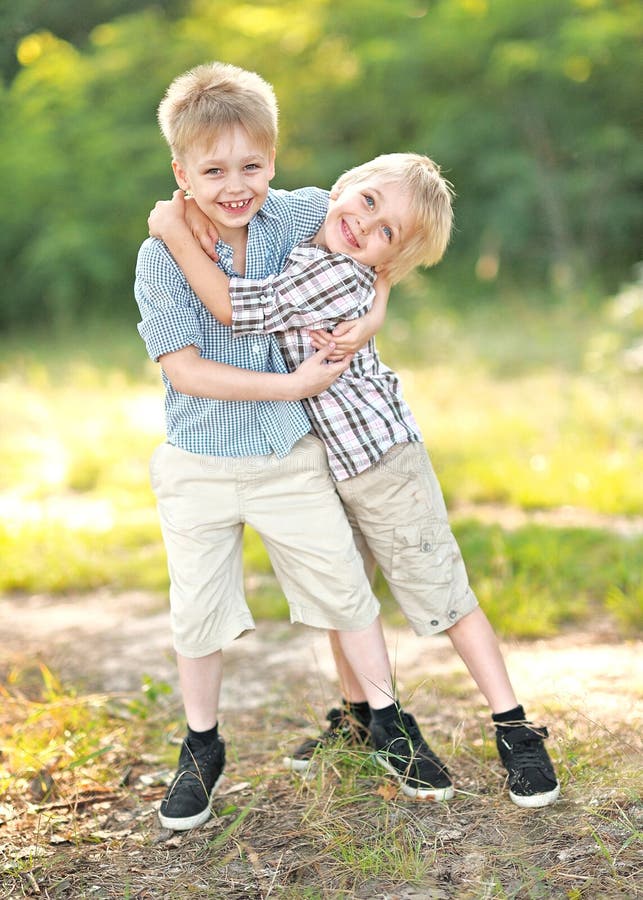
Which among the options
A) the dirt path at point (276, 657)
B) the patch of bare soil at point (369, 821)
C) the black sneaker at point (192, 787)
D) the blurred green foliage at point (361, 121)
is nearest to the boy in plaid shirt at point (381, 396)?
the patch of bare soil at point (369, 821)

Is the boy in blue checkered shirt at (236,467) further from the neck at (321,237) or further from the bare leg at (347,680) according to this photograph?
the bare leg at (347,680)

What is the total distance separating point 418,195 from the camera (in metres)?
2.19

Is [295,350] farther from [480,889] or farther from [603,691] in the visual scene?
[603,691]

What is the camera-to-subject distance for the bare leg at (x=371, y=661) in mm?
2354

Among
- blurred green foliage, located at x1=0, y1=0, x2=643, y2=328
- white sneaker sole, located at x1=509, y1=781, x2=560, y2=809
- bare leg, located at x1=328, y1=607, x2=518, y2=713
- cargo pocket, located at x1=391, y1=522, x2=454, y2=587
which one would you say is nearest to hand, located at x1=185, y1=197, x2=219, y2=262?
cargo pocket, located at x1=391, y1=522, x2=454, y2=587

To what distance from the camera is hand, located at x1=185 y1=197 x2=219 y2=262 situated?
86.0 inches

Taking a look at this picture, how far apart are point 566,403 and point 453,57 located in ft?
20.5

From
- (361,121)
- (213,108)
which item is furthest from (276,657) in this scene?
(361,121)

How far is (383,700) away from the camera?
7.72 ft

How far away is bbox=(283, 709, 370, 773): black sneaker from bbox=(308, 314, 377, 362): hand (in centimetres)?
94

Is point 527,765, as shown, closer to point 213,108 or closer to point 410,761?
point 410,761

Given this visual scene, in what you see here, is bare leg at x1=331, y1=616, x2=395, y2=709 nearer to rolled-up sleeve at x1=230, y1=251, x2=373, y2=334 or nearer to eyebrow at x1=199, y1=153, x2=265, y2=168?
rolled-up sleeve at x1=230, y1=251, x2=373, y2=334

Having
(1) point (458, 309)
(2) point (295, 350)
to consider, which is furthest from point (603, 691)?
(1) point (458, 309)

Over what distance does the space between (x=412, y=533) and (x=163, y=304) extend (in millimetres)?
760
